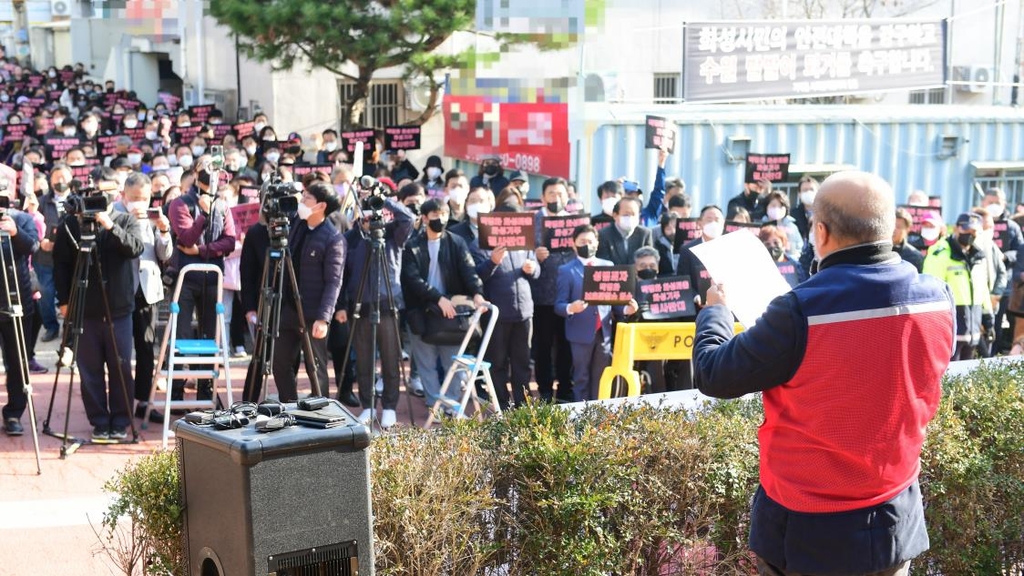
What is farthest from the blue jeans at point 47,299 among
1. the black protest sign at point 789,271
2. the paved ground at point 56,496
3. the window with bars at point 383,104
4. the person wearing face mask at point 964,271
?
the window with bars at point 383,104

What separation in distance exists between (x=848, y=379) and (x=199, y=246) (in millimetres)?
7987

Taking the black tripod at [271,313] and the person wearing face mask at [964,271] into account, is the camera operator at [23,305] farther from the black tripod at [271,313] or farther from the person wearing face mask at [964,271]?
the person wearing face mask at [964,271]

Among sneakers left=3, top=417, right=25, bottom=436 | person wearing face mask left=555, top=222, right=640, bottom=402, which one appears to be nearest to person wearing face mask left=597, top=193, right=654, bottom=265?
person wearing face mask left=555, top=222, right=640, bottom=402

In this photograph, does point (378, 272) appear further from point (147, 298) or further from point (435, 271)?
point (147, 298)

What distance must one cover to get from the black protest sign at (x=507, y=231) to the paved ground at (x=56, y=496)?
5.47ft

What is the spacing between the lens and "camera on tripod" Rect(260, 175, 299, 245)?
7863mm

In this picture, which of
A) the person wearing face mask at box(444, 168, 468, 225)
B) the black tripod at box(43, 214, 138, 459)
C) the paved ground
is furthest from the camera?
the person wearing face mask at box(444, 168, 468, 225)

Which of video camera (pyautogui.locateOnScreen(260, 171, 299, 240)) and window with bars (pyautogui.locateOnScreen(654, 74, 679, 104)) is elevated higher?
window with bars (pyautogui.locateOnScreen(654, 74, 679, 104))

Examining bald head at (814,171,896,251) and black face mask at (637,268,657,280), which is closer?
bald head at (814,171,896,251)

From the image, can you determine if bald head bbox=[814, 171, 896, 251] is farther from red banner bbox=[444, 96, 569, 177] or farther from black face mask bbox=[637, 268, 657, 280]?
red banner bbox=[444, 96, 569, 177]

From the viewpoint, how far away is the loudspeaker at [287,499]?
3559mm

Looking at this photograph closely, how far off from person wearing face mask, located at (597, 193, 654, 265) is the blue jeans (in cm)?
587

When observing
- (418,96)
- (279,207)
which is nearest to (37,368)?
(279,207)

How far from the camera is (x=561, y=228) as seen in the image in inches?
401
